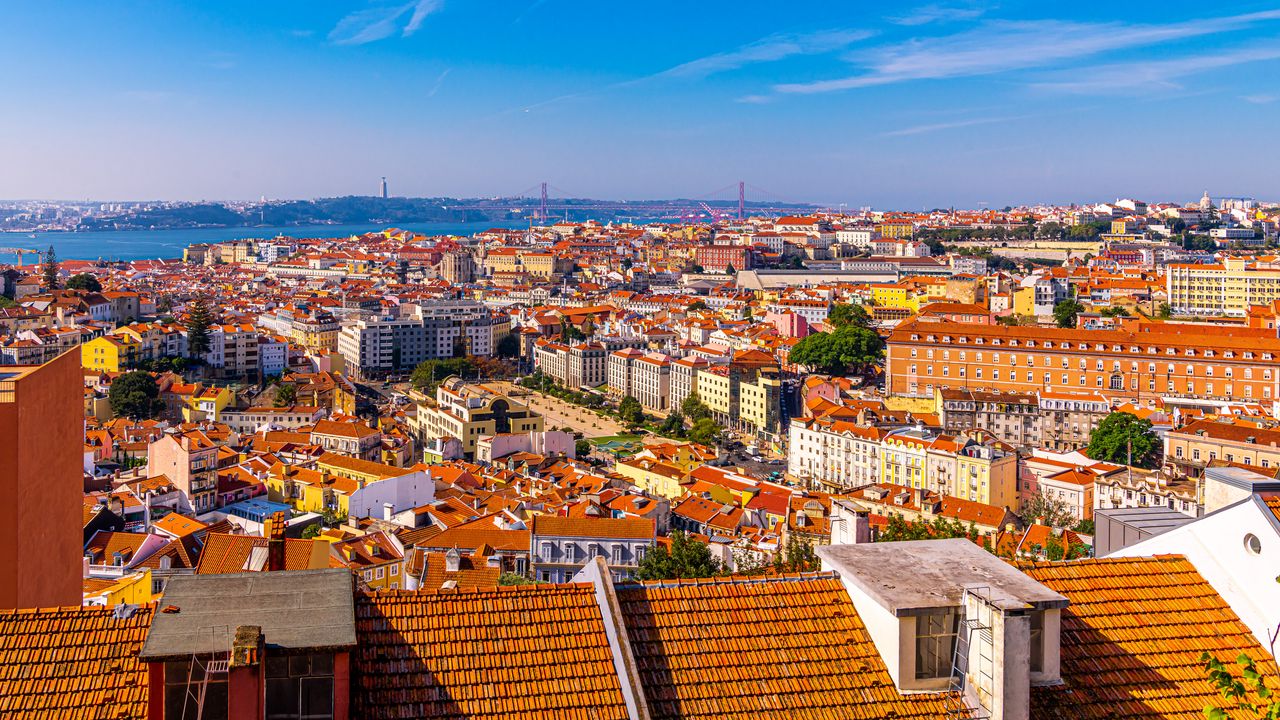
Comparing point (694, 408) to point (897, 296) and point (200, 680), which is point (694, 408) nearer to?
point (897, 296)

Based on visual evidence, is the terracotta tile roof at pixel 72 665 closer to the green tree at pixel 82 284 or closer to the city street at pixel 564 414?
the city street at pixel 564 414

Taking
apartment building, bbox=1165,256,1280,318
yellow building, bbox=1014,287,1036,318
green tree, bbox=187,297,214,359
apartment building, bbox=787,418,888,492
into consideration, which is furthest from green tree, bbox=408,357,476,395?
apartment building, bbox=1165,256,1280,318

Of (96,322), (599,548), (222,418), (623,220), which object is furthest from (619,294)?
(623,220)

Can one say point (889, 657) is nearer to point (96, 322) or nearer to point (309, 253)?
point (96, 322)

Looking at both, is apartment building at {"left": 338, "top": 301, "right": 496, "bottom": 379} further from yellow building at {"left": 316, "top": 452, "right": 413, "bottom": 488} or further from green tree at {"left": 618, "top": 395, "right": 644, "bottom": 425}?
yellow building at {"left": 316, "top": 452, "right": 413, "bottom": 488}

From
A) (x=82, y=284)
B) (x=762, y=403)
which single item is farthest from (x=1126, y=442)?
(x=82, y=284)
